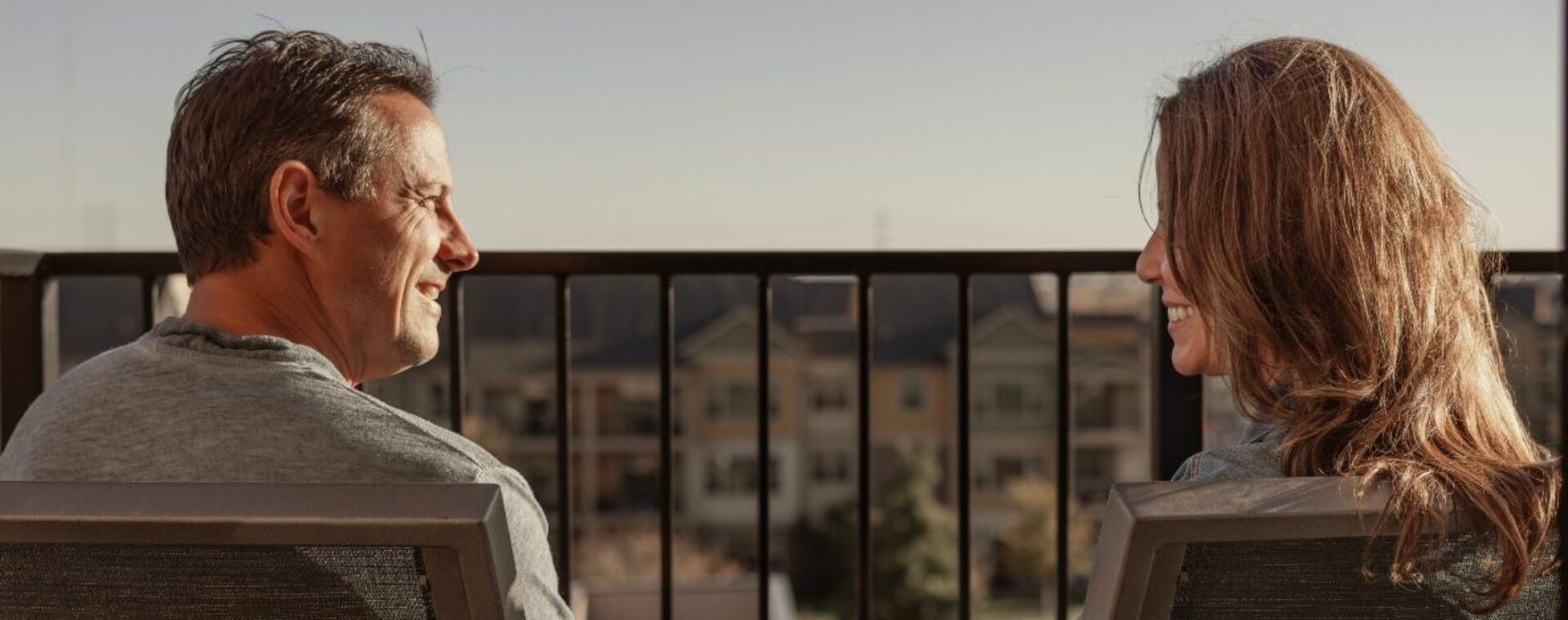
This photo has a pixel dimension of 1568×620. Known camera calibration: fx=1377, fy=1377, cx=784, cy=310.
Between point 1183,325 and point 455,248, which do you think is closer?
point 1183,325

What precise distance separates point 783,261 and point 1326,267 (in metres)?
1.19

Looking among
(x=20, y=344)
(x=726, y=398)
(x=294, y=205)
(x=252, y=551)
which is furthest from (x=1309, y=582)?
(x=726, y=398)

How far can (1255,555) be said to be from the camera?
27.4 inches

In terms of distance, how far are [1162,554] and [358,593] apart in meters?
0.40

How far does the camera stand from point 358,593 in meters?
0.68

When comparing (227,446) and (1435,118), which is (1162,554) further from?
(1435,118)

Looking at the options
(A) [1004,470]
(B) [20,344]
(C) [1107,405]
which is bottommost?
(A) [1004,470]

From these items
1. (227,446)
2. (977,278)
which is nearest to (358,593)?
(227,446)

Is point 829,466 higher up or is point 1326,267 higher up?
point 1326,267

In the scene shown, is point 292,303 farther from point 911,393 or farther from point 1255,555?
point 911,393

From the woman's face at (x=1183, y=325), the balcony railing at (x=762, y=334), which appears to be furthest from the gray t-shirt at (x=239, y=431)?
the balcony railing at (x=762, y=334)

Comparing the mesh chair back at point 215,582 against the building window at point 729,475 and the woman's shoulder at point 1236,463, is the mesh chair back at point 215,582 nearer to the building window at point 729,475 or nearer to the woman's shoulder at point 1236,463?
the woman's shoulder at point 1236,463

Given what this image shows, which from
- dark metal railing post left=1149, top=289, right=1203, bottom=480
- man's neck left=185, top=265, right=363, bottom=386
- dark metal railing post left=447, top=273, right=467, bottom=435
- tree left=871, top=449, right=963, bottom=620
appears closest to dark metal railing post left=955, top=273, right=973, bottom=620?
dark metal railing post left=1149, top=289, right=1203, bottom=480

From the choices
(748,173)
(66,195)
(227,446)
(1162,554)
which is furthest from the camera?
(748,173)
